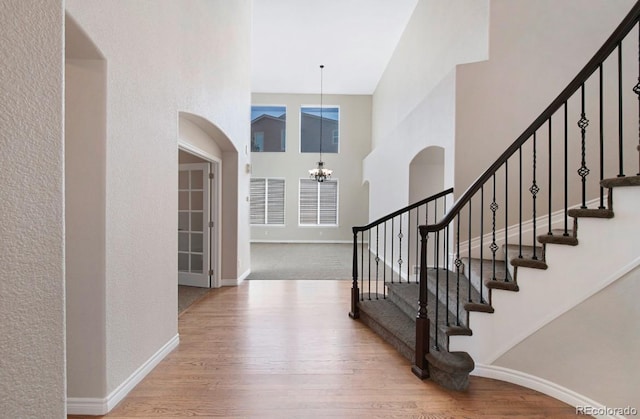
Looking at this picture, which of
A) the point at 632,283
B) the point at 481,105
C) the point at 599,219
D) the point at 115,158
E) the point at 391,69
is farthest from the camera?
the point at 391,69

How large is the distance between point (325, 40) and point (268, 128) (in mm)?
4621

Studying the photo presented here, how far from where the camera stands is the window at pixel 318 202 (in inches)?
450

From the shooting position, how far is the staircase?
1966mm

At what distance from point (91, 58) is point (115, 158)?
64 centimetres

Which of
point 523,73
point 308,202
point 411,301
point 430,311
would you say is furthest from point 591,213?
point 308,202

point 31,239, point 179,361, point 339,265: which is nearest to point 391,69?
point 339,265

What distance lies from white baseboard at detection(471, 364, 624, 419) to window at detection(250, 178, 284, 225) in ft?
30.7

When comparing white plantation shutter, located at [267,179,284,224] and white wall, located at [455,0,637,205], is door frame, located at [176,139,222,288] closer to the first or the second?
white wall, located at [455,0,637,205]

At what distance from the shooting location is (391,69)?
8.30 meters

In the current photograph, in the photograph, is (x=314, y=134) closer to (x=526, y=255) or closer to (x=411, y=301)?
(x=411, y=301)

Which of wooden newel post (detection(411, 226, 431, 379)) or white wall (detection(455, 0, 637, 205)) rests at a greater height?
white wall (detection(455, 0, 637, 205))

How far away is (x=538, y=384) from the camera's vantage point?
2303 mm

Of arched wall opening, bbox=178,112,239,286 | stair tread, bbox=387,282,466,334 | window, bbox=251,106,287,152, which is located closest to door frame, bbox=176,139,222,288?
arched wall opening, bbox=178,112,239,286

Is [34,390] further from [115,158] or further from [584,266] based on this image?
[584,266]
